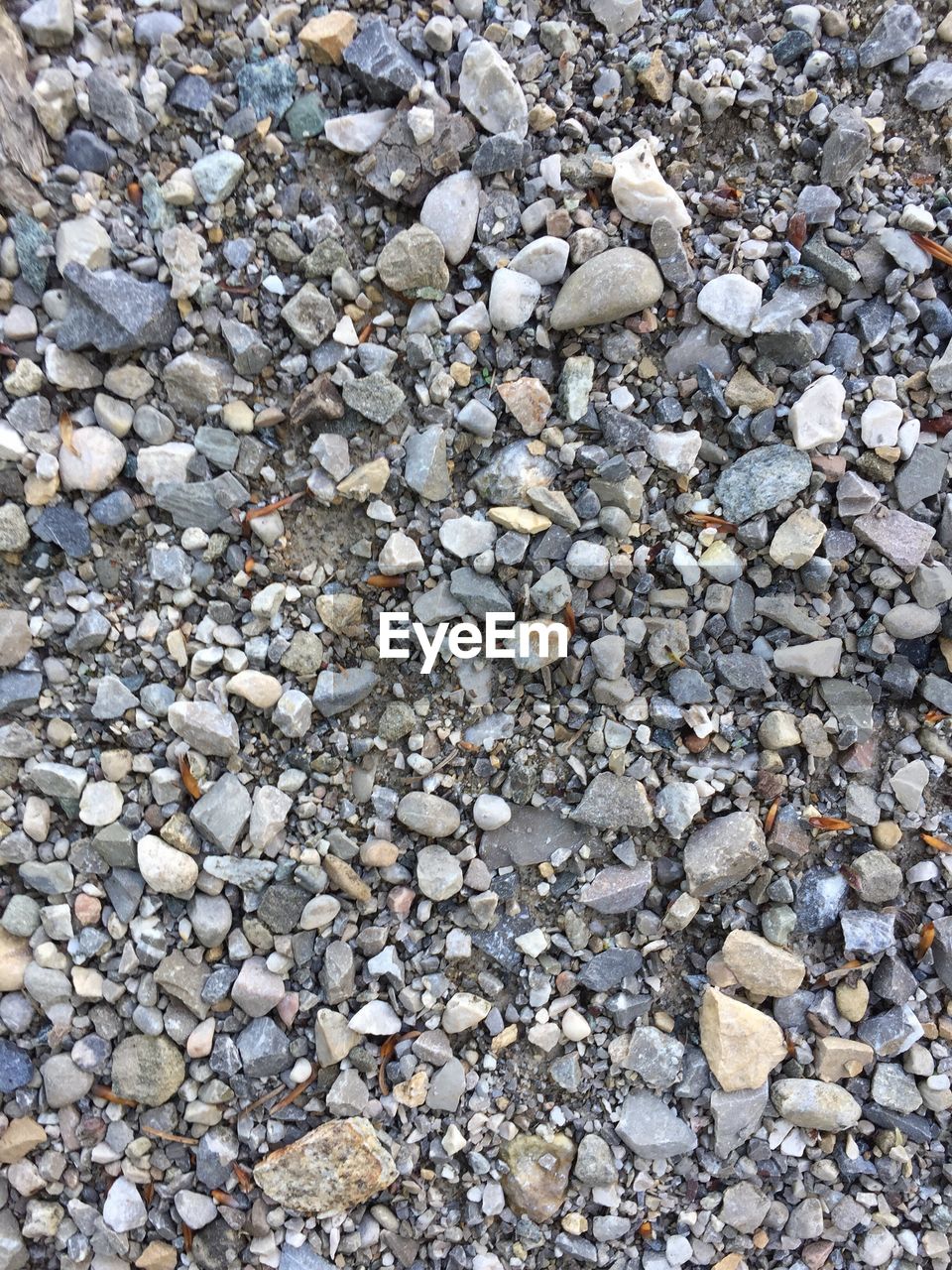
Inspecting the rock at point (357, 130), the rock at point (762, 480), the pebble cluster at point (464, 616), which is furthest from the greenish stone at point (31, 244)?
the rock at point (762, 480)

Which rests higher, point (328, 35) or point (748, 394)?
point (328, 35)

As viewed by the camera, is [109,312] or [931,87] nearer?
[109,312]

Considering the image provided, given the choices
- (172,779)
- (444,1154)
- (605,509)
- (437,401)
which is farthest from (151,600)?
(444,1154)

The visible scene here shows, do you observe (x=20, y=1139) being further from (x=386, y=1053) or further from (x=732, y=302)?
(x=732, y=302)

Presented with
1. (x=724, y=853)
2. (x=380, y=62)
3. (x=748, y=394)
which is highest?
(x=380, y=62)

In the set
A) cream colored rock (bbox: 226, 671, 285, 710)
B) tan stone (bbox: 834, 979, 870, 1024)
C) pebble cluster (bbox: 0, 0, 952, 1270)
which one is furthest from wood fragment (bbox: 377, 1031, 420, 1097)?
→ tan stone (bbox: 834, 979, 870, 1024)

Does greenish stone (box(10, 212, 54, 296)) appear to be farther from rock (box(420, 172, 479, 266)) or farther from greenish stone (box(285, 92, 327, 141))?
rock (box(420, 172, 479, 266))

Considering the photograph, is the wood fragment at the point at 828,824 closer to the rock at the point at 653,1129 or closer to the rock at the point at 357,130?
the rock at the point at 653,1129

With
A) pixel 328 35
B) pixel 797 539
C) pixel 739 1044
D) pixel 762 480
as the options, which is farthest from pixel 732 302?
pixel 739 1044
